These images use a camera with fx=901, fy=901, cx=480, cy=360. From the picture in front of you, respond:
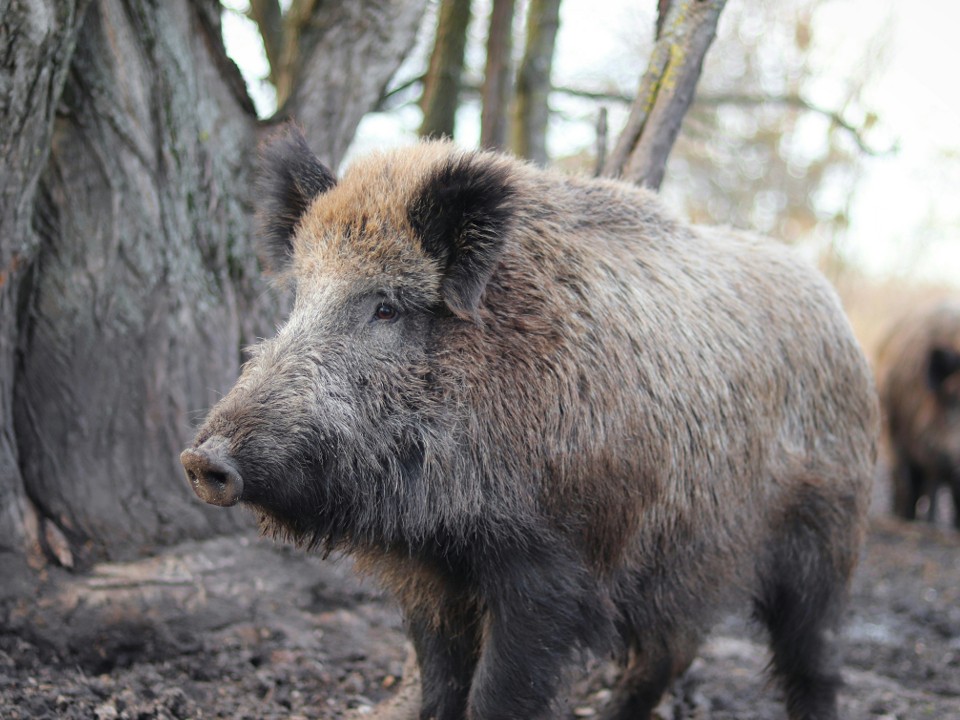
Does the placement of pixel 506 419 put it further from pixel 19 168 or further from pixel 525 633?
pixel 19 168

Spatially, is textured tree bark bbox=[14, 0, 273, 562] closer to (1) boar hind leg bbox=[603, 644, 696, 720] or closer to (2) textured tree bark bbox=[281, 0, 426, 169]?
(2) textured tree bark bbox=[281, 0, 426, 169]

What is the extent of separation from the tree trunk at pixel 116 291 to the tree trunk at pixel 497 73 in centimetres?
196

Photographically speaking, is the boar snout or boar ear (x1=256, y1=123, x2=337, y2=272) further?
boar ear (x1=256, y1=123, x2=337, y2=272)

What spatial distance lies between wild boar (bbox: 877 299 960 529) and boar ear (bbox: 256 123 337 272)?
296 inches

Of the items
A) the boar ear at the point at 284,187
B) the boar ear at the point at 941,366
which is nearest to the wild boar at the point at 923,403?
the boar ear at the point at 941,366

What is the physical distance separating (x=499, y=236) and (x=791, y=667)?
255cm

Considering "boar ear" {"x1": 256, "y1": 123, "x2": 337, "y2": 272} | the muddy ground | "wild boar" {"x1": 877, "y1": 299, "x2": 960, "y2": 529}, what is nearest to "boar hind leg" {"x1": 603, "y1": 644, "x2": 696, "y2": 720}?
the muddy ground

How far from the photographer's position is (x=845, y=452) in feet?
13.3

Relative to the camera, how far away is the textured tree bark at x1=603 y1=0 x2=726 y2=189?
4.44 metres

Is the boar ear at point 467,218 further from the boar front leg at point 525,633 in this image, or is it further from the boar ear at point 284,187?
the boar front leg at point 525,633

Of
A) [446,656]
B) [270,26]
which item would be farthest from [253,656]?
[270,26]

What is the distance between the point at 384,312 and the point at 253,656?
1.99 metres

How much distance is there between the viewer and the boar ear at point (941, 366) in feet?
29.2

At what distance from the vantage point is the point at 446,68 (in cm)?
653
